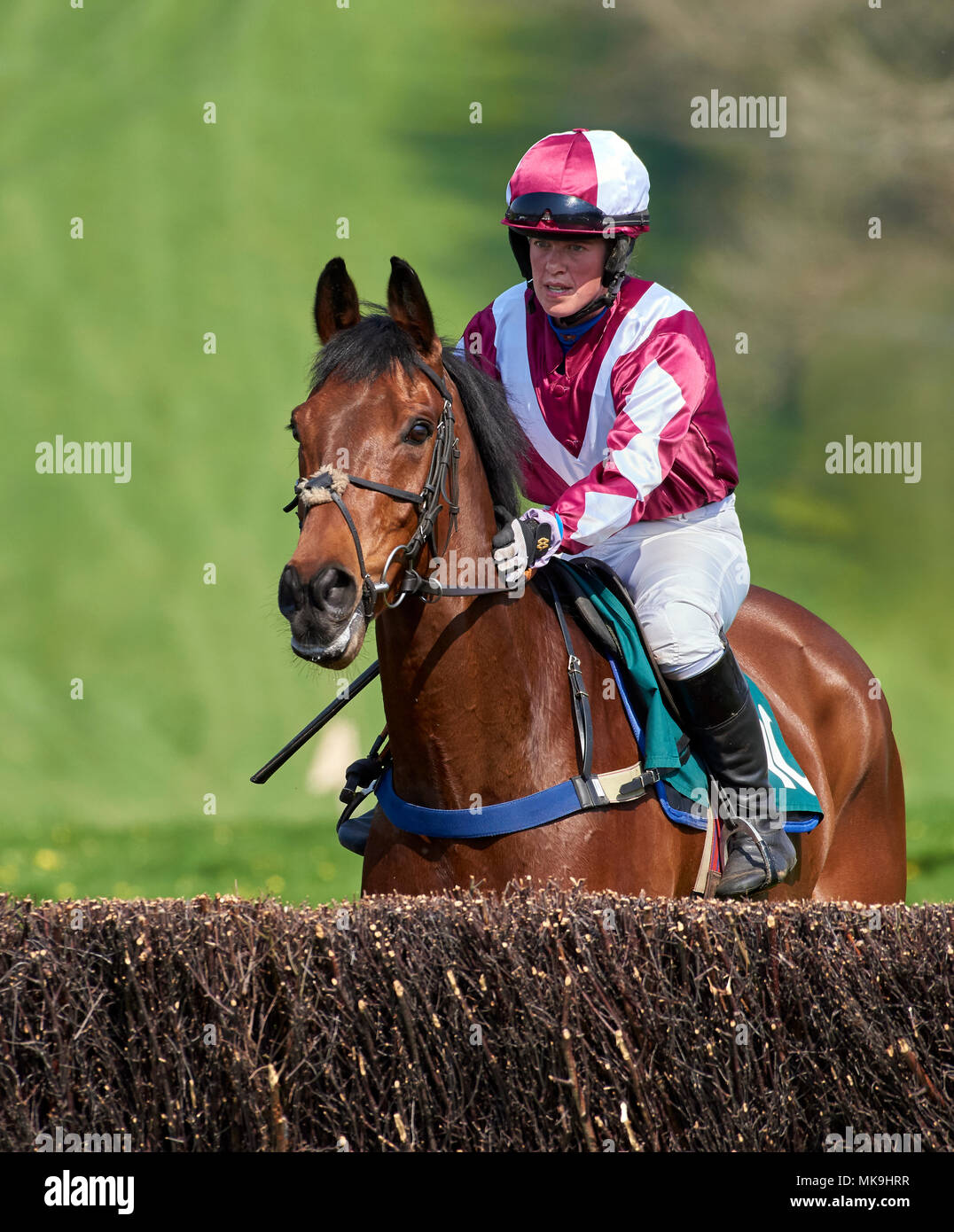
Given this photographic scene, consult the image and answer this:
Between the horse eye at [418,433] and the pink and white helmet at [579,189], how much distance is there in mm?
790

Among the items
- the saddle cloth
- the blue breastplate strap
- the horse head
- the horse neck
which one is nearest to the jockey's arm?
the saddle cloth

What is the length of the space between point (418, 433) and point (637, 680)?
956mm

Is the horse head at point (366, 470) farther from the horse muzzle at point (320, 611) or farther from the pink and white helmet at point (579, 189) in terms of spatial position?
the pink and white helmet at point (579, 189)

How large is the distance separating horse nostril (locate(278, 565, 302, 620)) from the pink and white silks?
0.82 metres

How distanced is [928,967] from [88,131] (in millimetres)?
10373

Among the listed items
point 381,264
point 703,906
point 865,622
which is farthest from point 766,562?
point 703,906

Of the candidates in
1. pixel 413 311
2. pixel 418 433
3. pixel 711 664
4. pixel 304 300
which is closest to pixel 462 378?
pixel 413 311

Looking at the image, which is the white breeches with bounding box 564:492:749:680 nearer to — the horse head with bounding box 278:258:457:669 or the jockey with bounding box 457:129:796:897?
the jockey with bounding box 457:129:796:897

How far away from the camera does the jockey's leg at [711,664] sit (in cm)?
394

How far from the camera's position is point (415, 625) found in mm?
3537

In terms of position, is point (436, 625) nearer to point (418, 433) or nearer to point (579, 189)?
point (418, 433)

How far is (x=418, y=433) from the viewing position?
3430mm

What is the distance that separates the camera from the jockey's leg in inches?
155

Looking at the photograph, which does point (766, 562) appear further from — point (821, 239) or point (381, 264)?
point (381, 264)
